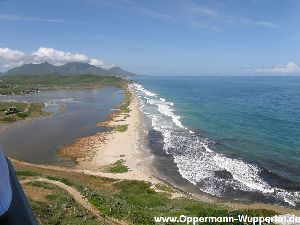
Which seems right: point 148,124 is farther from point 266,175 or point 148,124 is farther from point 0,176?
point 0,176

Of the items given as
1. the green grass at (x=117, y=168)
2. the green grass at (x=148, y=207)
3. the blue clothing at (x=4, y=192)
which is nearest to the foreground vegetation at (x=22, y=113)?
the green grass at (x=117, y=168)

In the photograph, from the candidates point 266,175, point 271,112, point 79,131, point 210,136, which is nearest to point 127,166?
point 266,175

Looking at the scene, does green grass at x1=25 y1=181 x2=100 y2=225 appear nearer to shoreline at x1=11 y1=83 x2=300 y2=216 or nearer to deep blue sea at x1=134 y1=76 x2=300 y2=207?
shoreline at x1=11 y1=83 x2=300 y2=216

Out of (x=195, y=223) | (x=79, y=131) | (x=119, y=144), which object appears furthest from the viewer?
(x=79, y=131)

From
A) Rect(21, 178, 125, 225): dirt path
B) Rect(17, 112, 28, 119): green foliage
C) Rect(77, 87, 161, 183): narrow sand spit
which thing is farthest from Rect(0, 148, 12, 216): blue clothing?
Rect(17, 112, 28, 119): green foliage

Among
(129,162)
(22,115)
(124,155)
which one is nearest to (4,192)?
(129,162)

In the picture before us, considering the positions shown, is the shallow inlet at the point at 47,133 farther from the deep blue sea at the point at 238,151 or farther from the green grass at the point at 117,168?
the deep blue sea at the point at 238,151
